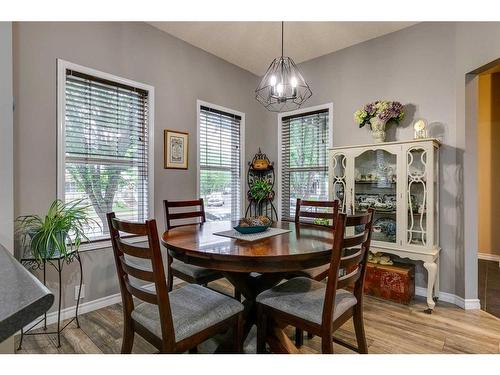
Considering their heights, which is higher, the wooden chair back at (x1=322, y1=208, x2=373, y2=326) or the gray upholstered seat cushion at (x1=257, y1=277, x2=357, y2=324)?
the wooden chair back at (x1=322, y1=208, x2=373, y2=326)

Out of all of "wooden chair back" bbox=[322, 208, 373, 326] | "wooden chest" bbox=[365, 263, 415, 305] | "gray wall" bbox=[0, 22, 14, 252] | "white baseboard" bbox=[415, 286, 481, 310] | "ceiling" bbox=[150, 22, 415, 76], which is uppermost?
"ceiling" bbox=[150, 22, 415, 76]

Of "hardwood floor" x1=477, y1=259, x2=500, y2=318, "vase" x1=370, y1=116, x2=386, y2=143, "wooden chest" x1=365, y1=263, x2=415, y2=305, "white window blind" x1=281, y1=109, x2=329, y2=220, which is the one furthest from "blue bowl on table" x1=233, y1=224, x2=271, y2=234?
"hardwood floor" x1=477, y1=259, x2=500, y2=318

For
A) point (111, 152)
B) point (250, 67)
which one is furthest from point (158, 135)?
point (250, 67)

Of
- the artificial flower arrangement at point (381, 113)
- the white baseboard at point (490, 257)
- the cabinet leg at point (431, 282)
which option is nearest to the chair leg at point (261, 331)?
the cabinet leg at point (431, 282)

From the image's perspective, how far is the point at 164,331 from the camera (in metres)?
1.30

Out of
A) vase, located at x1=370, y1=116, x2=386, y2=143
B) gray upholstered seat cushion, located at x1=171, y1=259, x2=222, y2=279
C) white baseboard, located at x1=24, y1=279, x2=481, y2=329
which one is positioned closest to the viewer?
gray upholstered seat cushion, located at x1=171, y1=259, x2=222, y2=279

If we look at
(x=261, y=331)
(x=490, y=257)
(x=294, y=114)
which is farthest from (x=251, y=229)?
(x=490, y=257)

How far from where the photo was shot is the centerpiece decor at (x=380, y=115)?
111 inches

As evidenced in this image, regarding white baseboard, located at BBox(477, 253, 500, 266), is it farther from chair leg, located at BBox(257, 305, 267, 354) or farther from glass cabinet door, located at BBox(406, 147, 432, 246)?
chair leg, located at BBox(257, 305, 267, 354)

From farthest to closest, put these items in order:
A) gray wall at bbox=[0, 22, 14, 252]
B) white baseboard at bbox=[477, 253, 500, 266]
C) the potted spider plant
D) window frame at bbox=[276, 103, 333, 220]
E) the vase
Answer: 1. white baseboard at bbox=[477, 253, 500, 266]
2. window frame at bbox=[276, 103, 333, 220]
3. the vase
4. the potted spider plant
5. gray wall at bbox=[0, 22, 14, 252]

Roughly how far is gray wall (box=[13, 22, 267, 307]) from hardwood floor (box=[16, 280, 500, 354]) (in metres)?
0.35

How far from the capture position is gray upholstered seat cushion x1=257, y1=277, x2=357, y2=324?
150 centimetres

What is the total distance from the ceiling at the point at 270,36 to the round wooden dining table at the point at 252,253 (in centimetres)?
217

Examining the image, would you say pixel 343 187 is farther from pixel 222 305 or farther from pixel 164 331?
pixel 164 331
